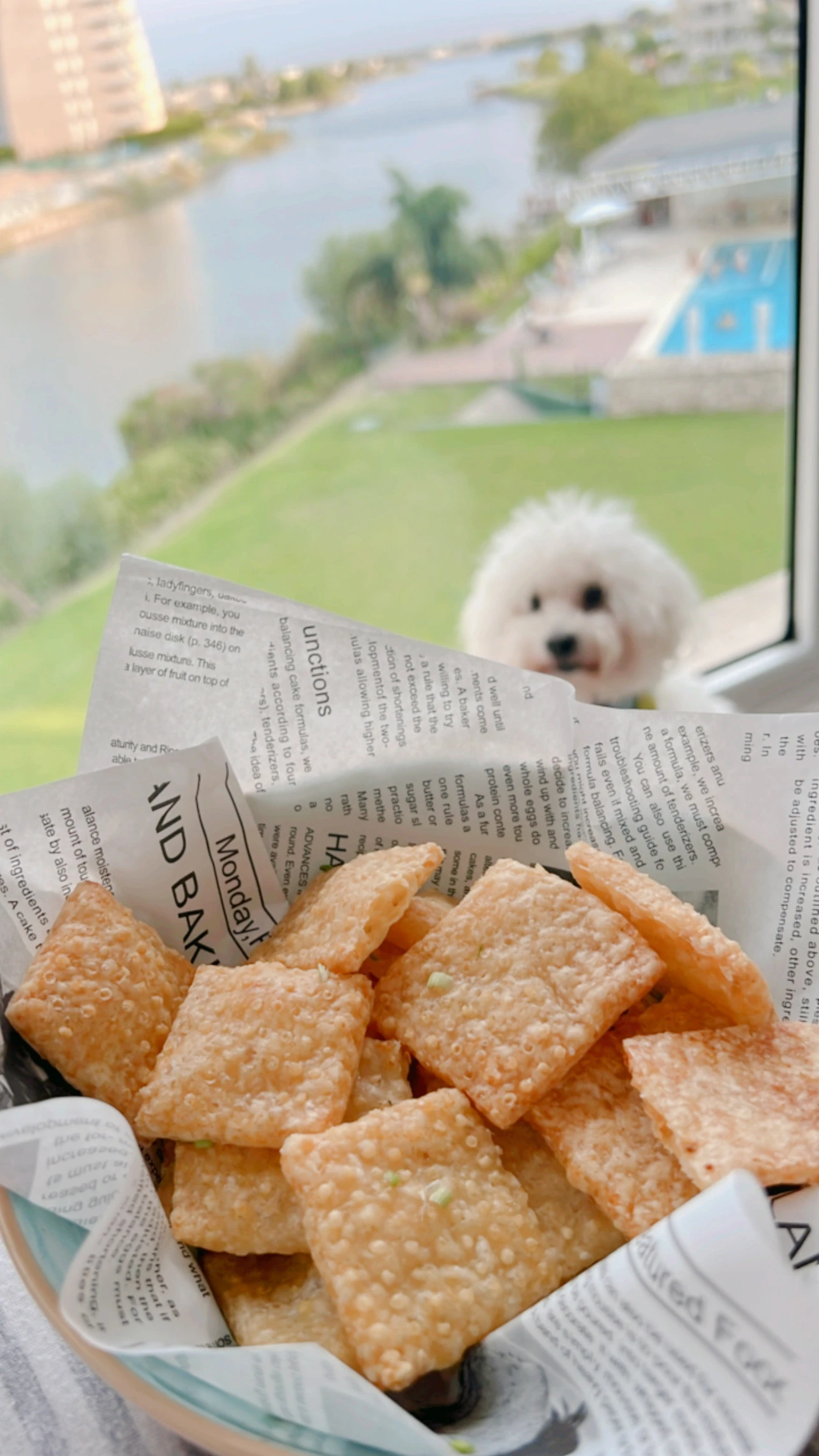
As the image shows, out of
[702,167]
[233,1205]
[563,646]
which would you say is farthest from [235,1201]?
[702,167]

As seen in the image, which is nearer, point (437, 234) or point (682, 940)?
point (682, 940)

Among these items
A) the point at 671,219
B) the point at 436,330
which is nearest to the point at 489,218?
the point at 436,330

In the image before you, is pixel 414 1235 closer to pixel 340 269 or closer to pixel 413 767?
pixel 413 767

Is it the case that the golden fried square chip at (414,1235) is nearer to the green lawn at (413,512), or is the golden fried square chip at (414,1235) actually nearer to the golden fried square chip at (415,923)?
the golden fried square chip at (415,923)

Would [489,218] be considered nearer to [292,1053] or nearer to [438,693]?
[438,693]

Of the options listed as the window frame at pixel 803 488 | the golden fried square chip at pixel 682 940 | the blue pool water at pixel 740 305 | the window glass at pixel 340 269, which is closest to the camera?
the golden fried square chip at pixel 682 940

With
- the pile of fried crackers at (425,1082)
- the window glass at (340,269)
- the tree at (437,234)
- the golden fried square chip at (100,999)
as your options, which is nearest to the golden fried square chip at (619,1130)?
the pile of fried crackers at (425,1082)

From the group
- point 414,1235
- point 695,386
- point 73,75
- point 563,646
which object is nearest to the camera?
point 414,1235
